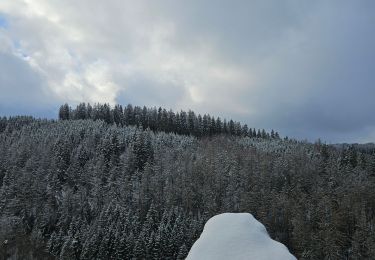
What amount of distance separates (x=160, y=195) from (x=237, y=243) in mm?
119551

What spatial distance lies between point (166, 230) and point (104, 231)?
1444 cm

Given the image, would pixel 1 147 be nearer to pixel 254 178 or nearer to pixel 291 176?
pixel 254 178

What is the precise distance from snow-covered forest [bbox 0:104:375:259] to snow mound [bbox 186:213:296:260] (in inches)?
2531

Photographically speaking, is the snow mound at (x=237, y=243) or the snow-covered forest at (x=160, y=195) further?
the snow-covered forest at (x=160, y=195)

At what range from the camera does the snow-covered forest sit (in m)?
84.6

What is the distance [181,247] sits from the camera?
80250 mm

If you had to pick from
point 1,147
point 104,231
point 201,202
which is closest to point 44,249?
point 104,231

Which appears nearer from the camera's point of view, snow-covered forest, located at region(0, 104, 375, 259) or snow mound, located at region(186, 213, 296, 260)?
snow mound, located at region(186, 213, 296, 260)

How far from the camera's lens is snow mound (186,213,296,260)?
33.0ft

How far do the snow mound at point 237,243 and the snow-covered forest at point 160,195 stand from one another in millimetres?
64285

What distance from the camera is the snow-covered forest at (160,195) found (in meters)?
84.6

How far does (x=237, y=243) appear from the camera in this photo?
10391 mm

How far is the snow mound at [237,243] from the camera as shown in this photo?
10.1 metres

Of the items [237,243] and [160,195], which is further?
[160,195]
